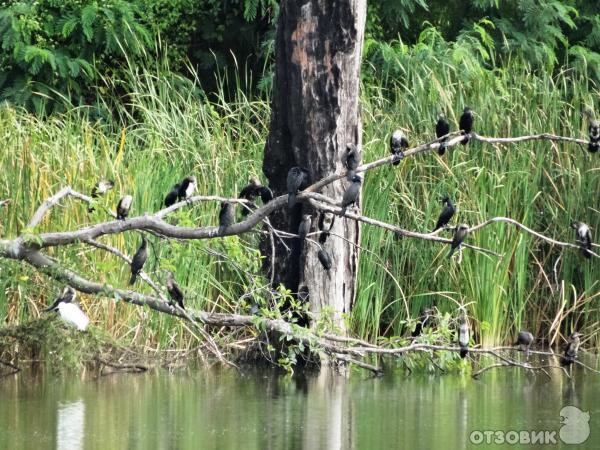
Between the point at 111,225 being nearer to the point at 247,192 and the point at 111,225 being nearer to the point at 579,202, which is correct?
the point at 247,192

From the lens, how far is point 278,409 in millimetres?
8055

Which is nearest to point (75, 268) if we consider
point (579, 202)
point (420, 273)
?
point (420, 273)

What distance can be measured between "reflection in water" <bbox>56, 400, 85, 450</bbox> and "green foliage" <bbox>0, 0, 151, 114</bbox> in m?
5.59

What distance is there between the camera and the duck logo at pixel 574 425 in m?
7.21

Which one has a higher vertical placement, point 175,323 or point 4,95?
point 4,95

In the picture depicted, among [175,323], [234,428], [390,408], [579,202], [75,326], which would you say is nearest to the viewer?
[234,428]

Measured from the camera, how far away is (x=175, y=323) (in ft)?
31.5

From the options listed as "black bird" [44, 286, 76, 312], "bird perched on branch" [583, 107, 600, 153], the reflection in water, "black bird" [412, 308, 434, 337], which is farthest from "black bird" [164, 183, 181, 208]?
"bird perched on branch" [583, 107, 600, 153]

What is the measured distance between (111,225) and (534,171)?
4.05m

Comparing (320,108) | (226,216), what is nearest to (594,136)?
(320,108)

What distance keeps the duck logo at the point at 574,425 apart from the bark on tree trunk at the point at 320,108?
7.37 ft

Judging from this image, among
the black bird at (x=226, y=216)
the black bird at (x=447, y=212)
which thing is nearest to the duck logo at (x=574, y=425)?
the black bird at (x=447, y=212)

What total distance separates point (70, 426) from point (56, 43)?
282 inches

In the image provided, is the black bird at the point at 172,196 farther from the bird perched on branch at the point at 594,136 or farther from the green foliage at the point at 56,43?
the green foliage at the point at 56,43
